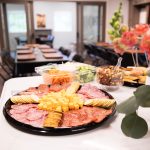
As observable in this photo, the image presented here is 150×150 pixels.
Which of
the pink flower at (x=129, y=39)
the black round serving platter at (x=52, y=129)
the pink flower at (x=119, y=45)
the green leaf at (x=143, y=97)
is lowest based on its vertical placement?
the black round serving platter at (x=52, y=129)

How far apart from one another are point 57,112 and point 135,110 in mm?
414

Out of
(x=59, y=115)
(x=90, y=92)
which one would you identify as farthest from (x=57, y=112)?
(x=90, y=92)

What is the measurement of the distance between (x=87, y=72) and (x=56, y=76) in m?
0.25

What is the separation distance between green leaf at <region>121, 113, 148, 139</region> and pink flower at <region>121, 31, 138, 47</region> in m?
0.45

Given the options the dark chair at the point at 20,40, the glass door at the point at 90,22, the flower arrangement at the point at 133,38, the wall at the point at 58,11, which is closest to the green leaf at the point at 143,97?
the flower arrangement at the point at 133,38

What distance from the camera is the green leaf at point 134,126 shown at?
638 mm

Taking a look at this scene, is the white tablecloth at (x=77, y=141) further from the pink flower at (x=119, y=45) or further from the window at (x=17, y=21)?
the window at (x=17, y=21)

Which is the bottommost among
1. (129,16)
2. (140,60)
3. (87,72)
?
(140,60)

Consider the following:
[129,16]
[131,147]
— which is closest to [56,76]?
[131,147]

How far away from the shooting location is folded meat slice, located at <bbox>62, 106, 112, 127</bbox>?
33.9 inches

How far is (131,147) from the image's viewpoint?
0.74m

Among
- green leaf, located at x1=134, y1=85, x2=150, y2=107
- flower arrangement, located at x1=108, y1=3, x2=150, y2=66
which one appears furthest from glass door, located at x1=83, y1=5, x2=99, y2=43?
green leaf, located at x1=134, y1=85, x2=150, y2=107

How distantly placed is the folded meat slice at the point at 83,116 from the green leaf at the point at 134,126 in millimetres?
228

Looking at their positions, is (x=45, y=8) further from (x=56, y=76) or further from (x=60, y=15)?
(x=56, y=76)
